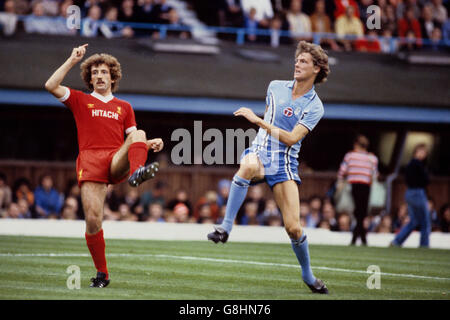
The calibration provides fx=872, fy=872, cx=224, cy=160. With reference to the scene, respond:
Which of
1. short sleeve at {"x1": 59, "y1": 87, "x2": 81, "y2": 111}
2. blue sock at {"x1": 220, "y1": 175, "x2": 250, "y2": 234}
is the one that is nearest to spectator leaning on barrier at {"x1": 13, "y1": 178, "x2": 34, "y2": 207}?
short sleeve at {"x1": 59, "y1": 87, "x2": 81, "y2": 111}

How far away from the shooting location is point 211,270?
10328mm

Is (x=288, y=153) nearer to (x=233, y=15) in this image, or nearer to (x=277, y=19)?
(x=277, y=19)

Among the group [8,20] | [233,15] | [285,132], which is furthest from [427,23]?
[285,132]

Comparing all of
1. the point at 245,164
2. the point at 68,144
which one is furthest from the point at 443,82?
the point at 245,164

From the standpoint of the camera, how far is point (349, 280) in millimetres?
9812

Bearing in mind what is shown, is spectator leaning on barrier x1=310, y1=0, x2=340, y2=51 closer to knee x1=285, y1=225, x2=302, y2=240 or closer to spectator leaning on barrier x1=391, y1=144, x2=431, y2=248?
spectator leaning on barrier x1=391, y1=144, x2=431, y2=248

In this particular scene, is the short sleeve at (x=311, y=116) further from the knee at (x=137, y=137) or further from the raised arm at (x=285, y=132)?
the knee at (x=137, y=137)

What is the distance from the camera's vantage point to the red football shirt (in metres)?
8.34

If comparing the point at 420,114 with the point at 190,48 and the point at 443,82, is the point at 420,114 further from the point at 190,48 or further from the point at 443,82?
the point at 190,48

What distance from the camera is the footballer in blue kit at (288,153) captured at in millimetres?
8234

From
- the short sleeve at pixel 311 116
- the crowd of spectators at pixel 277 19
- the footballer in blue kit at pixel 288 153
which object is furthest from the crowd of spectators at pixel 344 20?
the short sleeve at pixel 311 116

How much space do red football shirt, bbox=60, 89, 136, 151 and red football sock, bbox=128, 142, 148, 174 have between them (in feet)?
1.41

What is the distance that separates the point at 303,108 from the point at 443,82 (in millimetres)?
13653

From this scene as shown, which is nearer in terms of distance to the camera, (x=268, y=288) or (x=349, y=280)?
(x=268, y=288)
